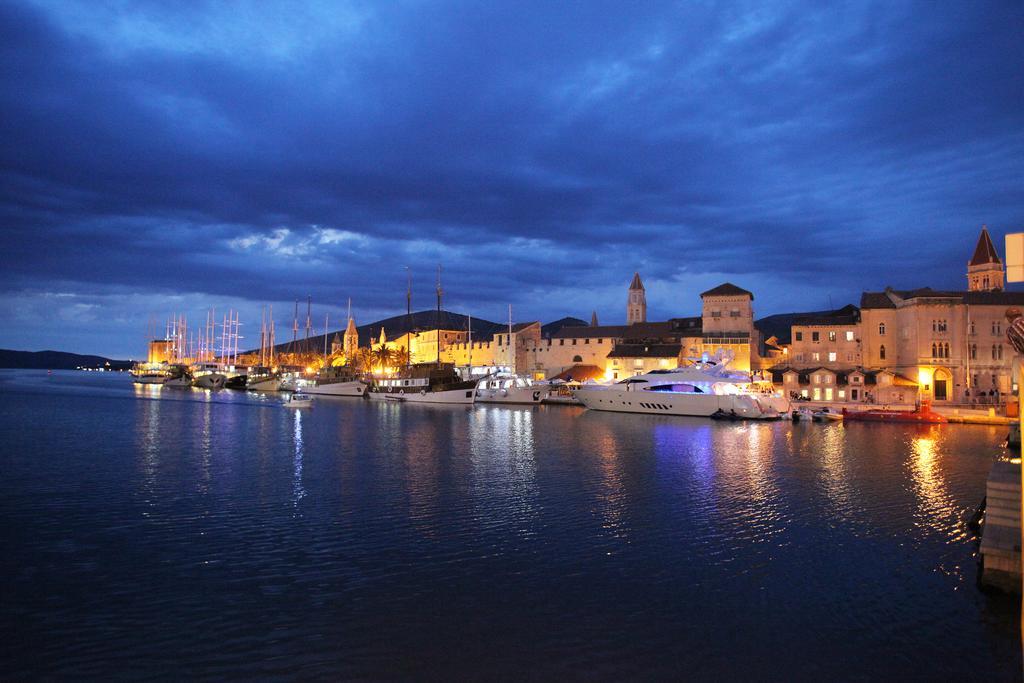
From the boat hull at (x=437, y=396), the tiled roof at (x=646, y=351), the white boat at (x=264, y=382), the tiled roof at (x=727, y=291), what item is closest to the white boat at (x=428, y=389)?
the boat hull at (x=437, y=396)

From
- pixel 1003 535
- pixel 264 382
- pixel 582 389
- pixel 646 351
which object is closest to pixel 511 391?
pixel 582 389

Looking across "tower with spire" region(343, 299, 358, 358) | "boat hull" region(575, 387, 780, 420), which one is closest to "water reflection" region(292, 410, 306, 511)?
"boat hull" region(575, 387, 780, 420)

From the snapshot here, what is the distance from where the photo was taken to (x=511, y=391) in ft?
274

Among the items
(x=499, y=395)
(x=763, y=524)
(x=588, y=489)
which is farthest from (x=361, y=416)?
(x=763, y=524)

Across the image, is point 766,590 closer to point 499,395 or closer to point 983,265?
point 499,395

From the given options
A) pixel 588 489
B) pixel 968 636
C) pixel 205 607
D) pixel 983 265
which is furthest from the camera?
pixel 983 265

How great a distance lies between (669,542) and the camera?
16078 millimetres

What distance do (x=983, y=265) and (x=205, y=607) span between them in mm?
94827

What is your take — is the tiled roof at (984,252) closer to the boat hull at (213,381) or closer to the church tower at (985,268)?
the church tower at (985,268)

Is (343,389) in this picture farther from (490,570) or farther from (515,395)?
(490,570)

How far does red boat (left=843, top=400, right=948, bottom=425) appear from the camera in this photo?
50.8 meters

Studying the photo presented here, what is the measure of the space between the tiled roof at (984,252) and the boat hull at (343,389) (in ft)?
272

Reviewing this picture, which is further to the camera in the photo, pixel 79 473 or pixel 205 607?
pixel 79 473

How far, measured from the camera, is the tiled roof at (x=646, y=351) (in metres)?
91.0
